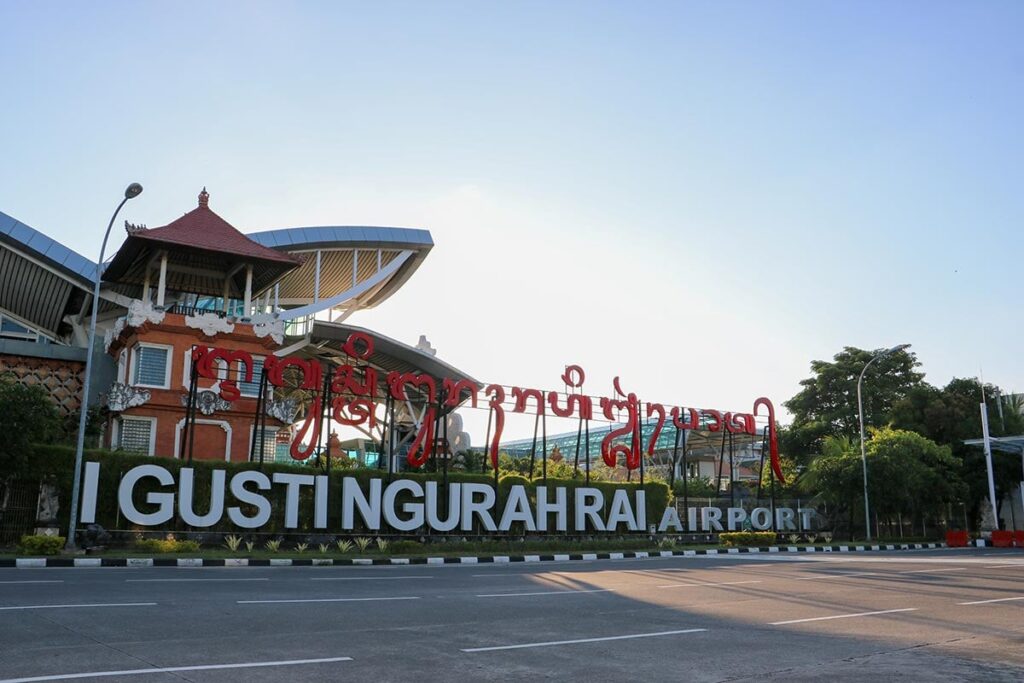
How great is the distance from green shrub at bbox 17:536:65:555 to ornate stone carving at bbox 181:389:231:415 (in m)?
11.0

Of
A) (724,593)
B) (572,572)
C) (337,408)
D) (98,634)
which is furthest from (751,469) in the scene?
(98,634)

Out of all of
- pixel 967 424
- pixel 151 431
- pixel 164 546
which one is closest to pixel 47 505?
pixel 164 546

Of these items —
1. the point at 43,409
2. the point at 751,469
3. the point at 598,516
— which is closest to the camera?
the point at 43,409

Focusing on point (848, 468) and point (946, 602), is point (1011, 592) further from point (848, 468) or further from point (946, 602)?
point (848, 468)

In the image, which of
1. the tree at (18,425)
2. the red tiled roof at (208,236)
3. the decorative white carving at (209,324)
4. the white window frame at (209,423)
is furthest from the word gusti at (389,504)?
the red tiled roof at (208,236)

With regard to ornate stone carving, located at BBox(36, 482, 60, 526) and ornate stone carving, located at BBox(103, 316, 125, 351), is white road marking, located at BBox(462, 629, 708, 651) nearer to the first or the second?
ornate stone carving, located at BBox(36, 482, 60, 526)

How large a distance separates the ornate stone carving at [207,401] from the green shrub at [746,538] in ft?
65.2

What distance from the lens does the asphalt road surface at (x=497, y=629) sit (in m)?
6.56

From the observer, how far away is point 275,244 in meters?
38.6

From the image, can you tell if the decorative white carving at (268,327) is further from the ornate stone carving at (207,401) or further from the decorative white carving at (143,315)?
the decorative white carving at (143,315)

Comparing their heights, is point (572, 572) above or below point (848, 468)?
below

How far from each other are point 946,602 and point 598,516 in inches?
801

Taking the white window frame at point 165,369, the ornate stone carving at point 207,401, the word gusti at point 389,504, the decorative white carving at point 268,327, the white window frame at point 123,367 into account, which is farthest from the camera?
the decorative white carving at point 268,327

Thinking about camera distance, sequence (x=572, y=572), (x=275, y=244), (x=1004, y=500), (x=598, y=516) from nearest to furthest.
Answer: (x=572, y=572) < (x=598, y=516) < (x=275, y=244) < (x=1004, y=500)
